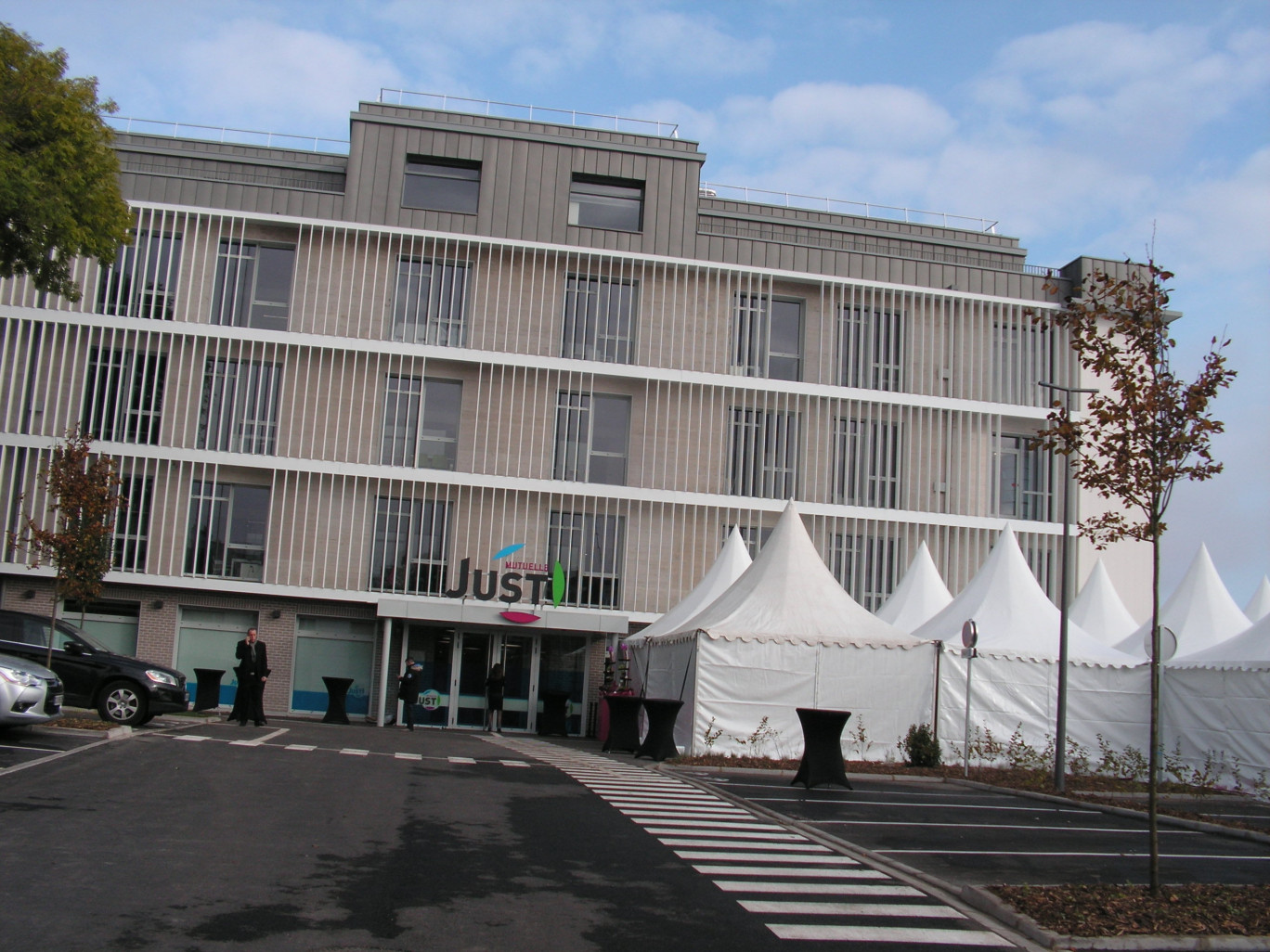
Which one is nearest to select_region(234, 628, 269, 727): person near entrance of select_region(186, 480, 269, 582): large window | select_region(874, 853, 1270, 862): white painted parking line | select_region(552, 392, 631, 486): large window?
select_region(186, 480, 269, 582): large window

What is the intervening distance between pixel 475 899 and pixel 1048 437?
6581mm

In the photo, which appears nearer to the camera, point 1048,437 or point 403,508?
point 1048,437

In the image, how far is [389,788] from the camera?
41.5 ft

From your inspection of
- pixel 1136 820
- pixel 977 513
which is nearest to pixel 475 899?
pixel 1136 820

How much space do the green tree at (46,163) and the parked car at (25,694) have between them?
20.5 feet

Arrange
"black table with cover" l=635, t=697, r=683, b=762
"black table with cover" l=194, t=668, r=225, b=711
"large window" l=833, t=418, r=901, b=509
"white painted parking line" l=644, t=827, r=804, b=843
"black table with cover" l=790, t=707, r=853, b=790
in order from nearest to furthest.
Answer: "white painted parking line" l=644, t=827, r=804, b=843
"black table with cover" l=790, t=707, r=853, b=790
"black table with cover" l=635, t=697, r=683, b=762
"black table with cover" l=194, t=668, r=225, b=711
"large window" l=833, t=418, r=901, b=509

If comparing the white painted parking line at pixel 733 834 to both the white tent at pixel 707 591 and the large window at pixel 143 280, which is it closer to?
the white tent at pixel 707 591

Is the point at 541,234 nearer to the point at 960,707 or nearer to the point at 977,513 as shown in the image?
the point at 977,513

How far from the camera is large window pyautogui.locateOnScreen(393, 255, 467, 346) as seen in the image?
1262 inches

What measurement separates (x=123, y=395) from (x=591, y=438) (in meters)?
12.2

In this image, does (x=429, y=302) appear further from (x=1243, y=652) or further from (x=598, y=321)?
(x=1243, y=652)

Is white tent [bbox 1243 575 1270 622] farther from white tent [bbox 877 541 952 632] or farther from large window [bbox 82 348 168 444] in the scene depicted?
large window [bbox 82 348 168 444]

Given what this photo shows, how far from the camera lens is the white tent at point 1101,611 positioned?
2891 centimetres

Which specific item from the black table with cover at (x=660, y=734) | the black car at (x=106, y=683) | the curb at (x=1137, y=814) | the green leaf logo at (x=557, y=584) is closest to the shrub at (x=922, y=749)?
the curb at (x=1137, y=814)
